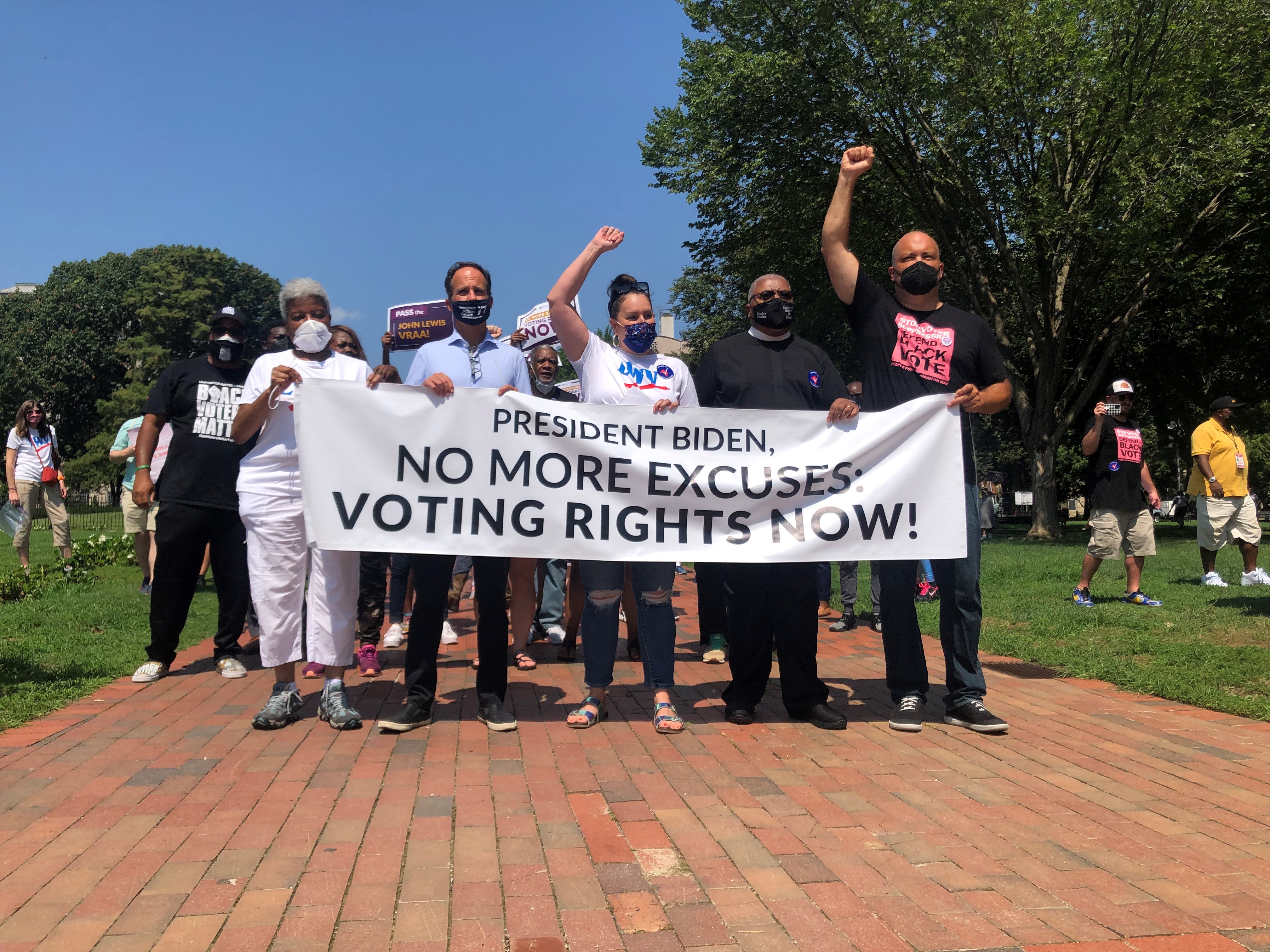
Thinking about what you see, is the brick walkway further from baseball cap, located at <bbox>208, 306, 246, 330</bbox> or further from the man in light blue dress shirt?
baseball cap, located at <bbox>208, 306, 246, 330</bbox>

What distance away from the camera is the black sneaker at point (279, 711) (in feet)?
14.8

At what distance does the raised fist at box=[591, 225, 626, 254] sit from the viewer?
4422mm

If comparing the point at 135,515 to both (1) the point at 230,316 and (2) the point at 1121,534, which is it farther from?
(2) the point at 1121,534

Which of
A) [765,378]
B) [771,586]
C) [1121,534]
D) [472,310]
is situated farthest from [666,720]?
[1121,534]

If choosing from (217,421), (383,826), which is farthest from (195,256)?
(383,826)

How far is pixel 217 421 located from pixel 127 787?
258cm

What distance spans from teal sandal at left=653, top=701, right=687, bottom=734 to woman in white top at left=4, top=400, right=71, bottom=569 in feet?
31.6

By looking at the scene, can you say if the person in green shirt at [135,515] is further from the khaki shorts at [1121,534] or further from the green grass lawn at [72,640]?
the khaki shorts at [1121,534]

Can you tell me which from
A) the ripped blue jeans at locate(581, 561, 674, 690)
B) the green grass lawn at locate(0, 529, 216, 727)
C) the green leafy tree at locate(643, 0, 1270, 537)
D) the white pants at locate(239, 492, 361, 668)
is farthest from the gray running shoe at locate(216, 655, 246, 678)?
the green leafy tree at locate(643, 0, 1270, 537)

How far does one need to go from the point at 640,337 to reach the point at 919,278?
139 cm

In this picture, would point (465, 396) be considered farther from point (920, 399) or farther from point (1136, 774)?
point (1136, 774)

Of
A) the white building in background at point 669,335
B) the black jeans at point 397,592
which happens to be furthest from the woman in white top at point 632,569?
the white building in background at point 669,335

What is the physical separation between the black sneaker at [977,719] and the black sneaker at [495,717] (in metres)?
2.12

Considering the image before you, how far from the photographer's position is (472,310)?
4711mm
